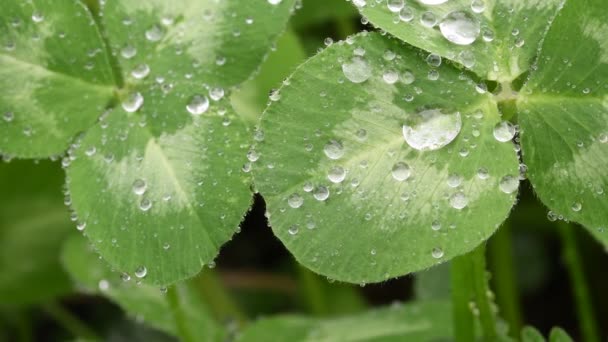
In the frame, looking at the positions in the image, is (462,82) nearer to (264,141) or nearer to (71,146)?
(264,141)

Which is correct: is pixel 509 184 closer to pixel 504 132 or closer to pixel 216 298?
pixel 504 132

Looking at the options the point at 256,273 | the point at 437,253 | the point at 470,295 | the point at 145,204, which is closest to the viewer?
the point at 437,253

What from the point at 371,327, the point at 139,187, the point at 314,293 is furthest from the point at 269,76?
the point at 139,187

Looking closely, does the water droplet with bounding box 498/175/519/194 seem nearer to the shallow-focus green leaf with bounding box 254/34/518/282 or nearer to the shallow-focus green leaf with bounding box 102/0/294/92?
the shallow-focus green leaf with bounding box 254/34/518/282

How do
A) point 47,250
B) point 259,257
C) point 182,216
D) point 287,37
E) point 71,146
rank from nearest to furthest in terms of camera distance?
1. point 182,216
2. point 71,146
3. point 287,37
4. point 47,250
5. point 259,257

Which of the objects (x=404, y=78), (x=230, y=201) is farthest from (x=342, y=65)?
(x=230, y=201)

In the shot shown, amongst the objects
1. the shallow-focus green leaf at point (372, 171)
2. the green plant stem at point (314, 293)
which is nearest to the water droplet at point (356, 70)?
the shallow-focus green leaf at point (372, 171)

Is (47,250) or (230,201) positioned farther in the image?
(47,250)

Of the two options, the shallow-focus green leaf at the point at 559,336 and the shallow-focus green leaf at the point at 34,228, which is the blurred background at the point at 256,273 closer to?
the shallow-focus green leaf at the point at 34,228
